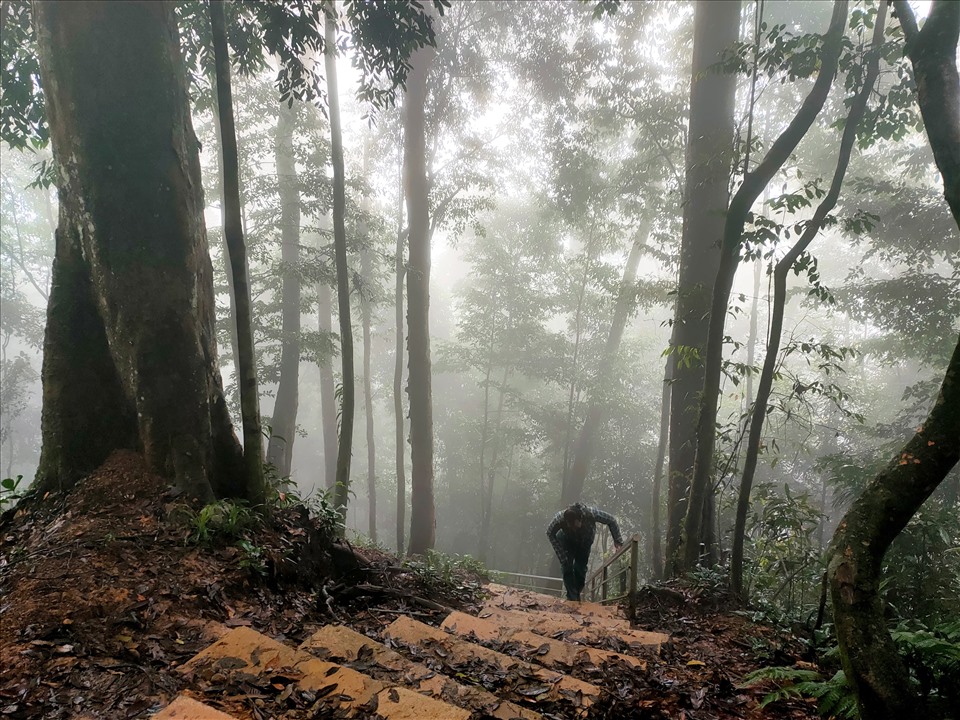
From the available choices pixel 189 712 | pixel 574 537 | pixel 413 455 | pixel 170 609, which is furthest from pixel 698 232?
pixel 189 712

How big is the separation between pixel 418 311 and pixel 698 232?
561 cm

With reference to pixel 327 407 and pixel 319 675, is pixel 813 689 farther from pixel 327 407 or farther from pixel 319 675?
pixel 327 407

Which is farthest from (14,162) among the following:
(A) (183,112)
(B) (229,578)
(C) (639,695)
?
(C) (639,695)

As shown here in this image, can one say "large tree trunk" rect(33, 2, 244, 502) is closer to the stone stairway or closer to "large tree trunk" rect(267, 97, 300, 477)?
the stone stairway

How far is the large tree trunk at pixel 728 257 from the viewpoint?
466 centimetres

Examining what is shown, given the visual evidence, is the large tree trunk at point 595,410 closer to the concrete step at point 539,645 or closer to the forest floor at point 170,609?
the forest floor at point 170,609

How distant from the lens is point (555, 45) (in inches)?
Answer: 500

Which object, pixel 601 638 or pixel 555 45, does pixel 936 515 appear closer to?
pixel 601 638

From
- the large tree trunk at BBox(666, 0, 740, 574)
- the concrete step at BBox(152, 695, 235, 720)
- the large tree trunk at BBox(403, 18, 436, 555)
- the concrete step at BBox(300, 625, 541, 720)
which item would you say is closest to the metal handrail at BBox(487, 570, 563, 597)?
the large tree trunk at BBox(403, 18, 436, 555)

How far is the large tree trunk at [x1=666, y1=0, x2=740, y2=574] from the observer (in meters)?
6.84

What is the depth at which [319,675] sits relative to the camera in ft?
7.54

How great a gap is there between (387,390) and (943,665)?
21182 mm

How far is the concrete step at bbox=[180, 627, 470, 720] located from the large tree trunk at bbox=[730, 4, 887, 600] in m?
3.63

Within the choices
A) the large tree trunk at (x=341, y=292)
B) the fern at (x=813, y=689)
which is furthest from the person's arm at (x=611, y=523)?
the large tree trunk at (x=341, y=292)
